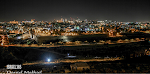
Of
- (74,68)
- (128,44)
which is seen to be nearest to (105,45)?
(128,44)

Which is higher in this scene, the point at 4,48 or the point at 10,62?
the point at 4,48

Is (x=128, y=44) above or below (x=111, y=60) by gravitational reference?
above

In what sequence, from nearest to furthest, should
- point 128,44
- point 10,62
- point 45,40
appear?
point 10,62 < point 128,44 < point 45,40

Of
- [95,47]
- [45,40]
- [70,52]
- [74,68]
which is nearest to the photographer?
[74,68]

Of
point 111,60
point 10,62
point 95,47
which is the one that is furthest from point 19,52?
point 111,60

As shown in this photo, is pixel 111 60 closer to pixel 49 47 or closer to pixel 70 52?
pixel 70 52

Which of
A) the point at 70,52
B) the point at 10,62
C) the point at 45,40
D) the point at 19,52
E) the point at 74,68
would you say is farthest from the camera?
the point at 45,40

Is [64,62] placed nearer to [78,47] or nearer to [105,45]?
[78,47]

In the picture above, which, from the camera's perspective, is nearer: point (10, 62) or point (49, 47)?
point (10, 62)

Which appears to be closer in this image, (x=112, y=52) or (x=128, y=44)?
(x=112, y=52)
